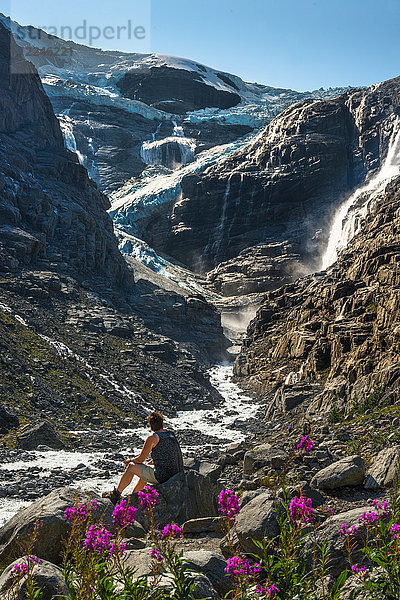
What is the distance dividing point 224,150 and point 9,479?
190 meters

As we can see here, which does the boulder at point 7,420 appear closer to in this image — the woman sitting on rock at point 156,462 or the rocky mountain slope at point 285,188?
the woman sitting on rock at point 156,462

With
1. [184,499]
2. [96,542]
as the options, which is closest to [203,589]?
[96,542]

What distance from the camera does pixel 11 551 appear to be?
8.55 m

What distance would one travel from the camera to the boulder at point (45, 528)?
27.0 ft

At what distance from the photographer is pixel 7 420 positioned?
97.0ft

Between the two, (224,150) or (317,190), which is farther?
(224,150)

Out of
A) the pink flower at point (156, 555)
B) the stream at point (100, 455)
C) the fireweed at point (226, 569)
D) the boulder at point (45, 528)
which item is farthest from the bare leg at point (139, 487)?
the stream at point (100, 455)

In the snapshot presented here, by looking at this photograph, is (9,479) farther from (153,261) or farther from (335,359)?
(153,261)

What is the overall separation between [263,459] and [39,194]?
77785mm

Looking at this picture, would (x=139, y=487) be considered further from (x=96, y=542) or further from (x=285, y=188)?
(x=285, y=188)

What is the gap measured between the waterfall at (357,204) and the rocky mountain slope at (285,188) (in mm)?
2815

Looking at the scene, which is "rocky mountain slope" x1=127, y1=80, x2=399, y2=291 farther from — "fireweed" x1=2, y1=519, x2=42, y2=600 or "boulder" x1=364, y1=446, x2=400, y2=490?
"fireweed" x1=2, y1=519, x2=42, y2=600

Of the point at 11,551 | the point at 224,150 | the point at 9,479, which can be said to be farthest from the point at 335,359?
the point at 224,150

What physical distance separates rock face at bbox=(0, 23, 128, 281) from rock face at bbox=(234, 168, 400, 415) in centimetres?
3248
